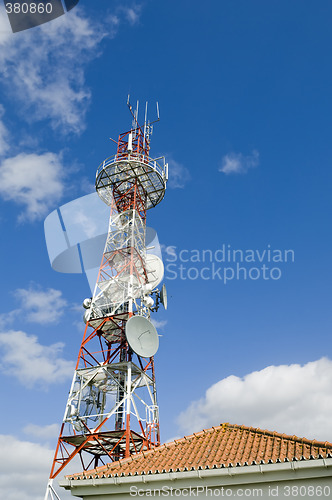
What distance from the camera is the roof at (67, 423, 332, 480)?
39.2ft

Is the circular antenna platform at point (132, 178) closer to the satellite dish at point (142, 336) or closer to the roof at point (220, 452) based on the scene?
the satellite dish at point (142, 336)

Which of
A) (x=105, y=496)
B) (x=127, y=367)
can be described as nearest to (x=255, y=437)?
(x=105, y=496)

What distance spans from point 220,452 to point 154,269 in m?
15.8

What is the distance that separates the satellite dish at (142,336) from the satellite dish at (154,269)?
5834mm

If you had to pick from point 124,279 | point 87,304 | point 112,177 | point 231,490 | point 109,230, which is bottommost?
point 231,490

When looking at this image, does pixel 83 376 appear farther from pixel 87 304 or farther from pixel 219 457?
pixel 219 457

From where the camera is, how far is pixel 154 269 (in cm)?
2780

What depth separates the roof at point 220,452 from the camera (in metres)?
11.9

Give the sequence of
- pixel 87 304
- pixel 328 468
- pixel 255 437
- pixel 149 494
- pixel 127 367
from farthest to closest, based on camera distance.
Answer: pixel 87 304 < pixel 127 367 < pixel 255 437 < pixel 149 494 < pixel 328 468

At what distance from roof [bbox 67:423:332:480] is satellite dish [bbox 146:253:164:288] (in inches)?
505

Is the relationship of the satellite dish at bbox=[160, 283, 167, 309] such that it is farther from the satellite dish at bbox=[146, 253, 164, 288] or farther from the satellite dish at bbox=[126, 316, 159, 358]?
the satellite dish at bbox=[126, 316, 159, 358]

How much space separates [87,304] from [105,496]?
504 inches

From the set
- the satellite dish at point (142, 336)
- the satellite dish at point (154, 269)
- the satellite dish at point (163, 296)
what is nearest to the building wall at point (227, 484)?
the satellite dish at point (142, 336)

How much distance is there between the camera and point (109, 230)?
2856 centimetres
